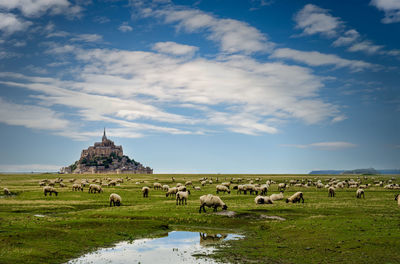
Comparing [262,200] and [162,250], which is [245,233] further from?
[262,200]

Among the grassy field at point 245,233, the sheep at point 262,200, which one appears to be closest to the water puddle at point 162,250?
the grassy field at point 245,233

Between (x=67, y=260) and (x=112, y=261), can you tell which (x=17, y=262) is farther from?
(x=112, y=261)

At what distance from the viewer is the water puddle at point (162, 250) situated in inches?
758

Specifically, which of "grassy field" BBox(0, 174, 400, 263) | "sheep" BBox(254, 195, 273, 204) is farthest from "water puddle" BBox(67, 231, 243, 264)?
"sheep" BBox(254, 195, 273, 204)

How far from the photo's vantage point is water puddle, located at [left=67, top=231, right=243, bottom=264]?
1925 centimetres

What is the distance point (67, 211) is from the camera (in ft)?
133

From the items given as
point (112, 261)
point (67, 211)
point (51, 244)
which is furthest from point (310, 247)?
point (67, 211)

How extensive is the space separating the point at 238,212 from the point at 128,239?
14.2 m

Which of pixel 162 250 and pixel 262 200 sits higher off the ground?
pixel 262 200

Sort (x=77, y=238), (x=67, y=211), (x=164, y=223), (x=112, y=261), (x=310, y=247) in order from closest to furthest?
1. (x=112, y=261)
2. (x=310, y=247)
3. (x=77, y=238)
4. (x=164, y=223)
5. (x=67, y=211)

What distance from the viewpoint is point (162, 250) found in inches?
871

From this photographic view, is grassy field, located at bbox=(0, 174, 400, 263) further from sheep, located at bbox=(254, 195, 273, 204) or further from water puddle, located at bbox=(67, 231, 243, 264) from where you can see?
sheep, located at bbox=(254, 195, 273, 204)

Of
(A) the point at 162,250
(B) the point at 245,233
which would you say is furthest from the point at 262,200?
(A) the point at 162,250

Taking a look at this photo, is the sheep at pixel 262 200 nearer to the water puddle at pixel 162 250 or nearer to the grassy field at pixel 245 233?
the grassy field at pixel 245 233
